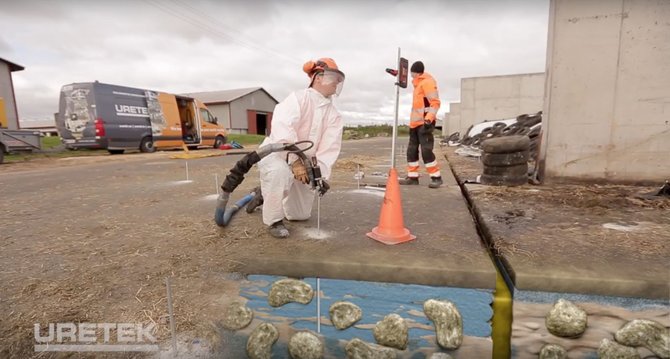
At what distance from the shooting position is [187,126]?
1806cm

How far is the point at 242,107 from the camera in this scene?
36.9 metres

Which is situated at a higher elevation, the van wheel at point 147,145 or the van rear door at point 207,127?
the van rear door at point 207,127

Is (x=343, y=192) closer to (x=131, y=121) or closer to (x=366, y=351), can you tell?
(x=366, y=351)

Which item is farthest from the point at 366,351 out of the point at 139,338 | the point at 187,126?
the point at 187,126

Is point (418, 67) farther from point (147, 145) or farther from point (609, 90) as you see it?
point (147, 145)

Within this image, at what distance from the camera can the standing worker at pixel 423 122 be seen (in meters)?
4.80

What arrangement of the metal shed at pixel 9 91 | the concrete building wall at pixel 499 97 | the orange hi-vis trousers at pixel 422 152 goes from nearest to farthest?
the orange hi-vis trousers at pixel 422 152
the metal shed at pixel 9 91
the concrete building wall at pixel 499 97

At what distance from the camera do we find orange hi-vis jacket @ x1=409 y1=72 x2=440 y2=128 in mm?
4836

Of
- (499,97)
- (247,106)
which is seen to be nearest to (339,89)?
(499,97)

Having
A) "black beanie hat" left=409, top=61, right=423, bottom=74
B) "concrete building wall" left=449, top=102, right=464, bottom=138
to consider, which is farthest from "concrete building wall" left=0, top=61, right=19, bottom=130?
"concrete building wall" left=449, top=102, right=464, bottom=138

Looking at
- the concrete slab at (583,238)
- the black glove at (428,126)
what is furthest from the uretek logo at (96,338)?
the black glove at (428,126)

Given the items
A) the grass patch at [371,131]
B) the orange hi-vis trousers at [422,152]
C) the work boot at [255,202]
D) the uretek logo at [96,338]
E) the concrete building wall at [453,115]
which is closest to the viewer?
the uretek logo at [96,338]

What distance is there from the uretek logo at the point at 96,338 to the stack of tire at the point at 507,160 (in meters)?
4.18

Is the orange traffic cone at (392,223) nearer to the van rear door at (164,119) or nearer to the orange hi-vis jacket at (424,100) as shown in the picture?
→ the orange hi-vis jacket at (424,100)
